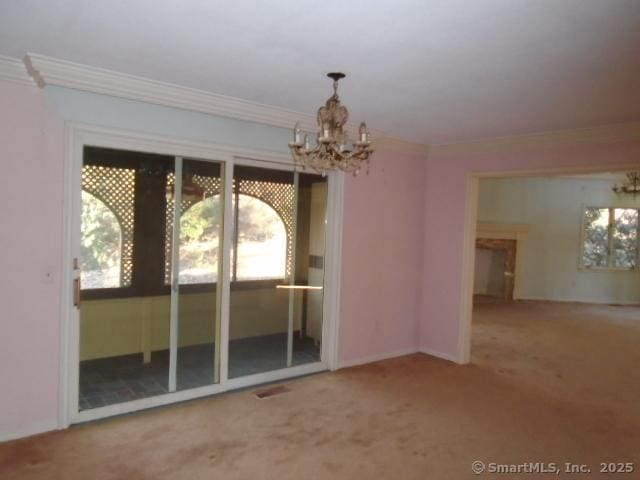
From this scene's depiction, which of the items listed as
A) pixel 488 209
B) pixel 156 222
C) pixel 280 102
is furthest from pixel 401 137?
pixel 488 209

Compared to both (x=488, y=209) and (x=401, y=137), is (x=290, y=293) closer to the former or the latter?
(x=401, y=137)

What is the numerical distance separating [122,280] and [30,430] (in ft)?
4.10

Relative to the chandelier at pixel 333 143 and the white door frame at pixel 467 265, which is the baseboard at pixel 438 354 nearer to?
the white door frame at pixel 467 265

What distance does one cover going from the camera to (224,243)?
3816 mm

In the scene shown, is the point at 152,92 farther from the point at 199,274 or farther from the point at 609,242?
Answer: the point at 609,242

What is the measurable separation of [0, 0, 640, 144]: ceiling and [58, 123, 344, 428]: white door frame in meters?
0.49

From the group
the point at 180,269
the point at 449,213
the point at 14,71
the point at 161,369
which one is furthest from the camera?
the point at 449,213

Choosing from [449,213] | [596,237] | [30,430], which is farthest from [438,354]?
[596,237]

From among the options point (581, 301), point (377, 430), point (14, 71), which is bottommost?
point (377, 430)

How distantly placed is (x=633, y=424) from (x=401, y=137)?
10.5 feet

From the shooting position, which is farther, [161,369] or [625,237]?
[625,237]

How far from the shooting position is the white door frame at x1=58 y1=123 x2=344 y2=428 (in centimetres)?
310

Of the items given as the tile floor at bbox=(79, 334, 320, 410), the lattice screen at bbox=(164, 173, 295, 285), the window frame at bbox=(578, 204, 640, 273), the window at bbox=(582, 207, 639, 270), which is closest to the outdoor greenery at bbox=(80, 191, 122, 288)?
the lattice screen at bbox=(164, 173, 295, 285)

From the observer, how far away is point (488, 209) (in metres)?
9.48
